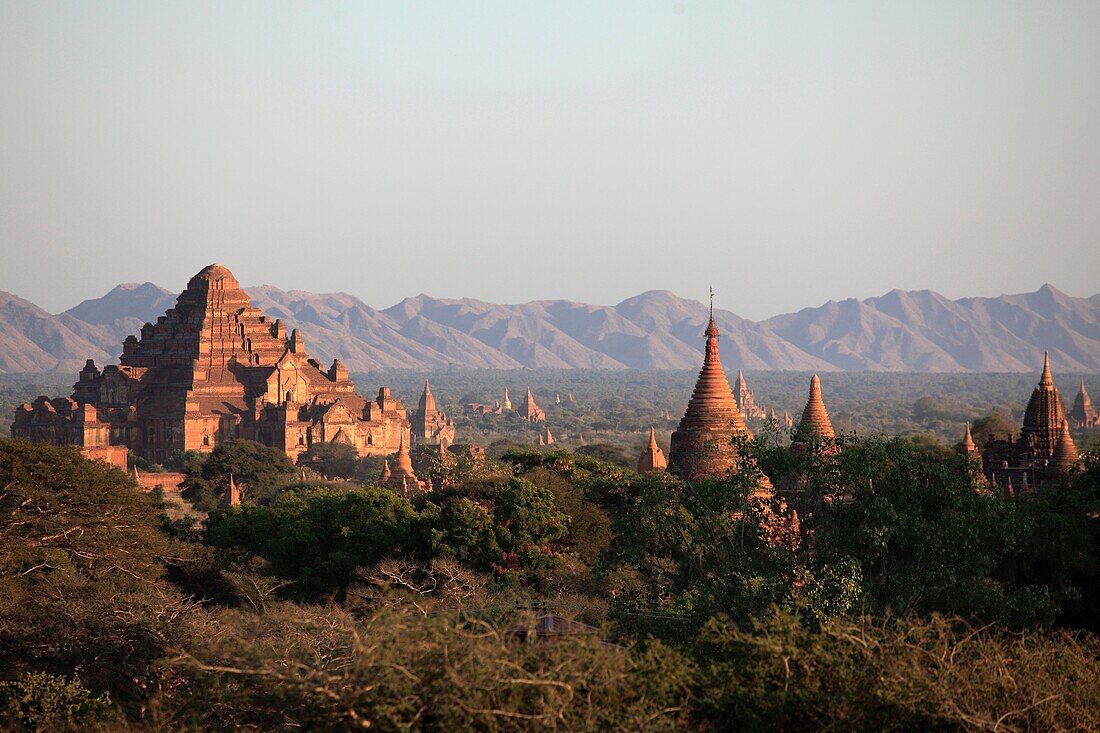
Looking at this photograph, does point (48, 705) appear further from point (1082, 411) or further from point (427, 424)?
point (1082, 411)

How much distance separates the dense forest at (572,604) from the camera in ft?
60.3

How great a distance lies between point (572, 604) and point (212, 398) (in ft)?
222

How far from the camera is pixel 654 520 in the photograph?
85.6 feet

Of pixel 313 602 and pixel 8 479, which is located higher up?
pixel 8 479

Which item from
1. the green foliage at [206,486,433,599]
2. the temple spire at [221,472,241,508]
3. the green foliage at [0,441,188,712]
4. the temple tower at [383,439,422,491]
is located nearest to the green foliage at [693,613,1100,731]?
the green foliage at [0,441,188,712]

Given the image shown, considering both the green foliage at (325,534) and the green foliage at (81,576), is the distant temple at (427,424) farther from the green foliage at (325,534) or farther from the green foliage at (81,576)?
the green foliage at (81,576)

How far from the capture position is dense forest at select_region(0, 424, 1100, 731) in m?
18.4

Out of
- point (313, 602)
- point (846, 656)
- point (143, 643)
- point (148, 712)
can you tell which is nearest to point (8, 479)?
point (313, 602)

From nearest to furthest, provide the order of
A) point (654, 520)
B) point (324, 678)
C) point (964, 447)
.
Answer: point (324, 678) < point (654, 520) < point (964, 447)

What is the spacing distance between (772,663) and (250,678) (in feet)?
21.8

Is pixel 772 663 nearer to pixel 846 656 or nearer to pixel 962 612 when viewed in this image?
pixel 846 656

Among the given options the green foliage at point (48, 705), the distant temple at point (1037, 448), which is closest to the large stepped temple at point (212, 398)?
the distant temple at point (1037, 448)

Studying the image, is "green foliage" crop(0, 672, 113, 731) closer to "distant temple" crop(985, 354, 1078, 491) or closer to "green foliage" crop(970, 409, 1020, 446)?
"distant temple" crop(985, 354, 1078, 491)

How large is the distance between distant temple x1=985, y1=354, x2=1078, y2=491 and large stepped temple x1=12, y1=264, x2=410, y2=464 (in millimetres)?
41225
